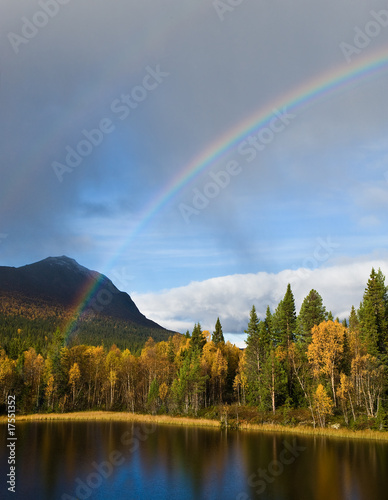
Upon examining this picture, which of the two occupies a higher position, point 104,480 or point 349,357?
point 349,357

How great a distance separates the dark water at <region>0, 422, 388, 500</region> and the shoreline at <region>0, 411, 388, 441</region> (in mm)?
4442

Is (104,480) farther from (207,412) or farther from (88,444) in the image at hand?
(207,412)

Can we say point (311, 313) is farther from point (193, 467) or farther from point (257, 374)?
point (193, 467)

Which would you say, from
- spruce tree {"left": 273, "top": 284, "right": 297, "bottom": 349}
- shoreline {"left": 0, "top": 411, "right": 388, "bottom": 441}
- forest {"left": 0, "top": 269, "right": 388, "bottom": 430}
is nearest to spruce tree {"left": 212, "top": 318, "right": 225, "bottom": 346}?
forest {"left": 0, "top": 269, "right": 388, "bottom": 430}

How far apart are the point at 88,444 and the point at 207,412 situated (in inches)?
1461

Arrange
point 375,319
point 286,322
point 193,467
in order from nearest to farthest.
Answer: point 193,467 < point 375,319 < point 286,322

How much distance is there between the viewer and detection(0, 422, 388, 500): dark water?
35.0 m

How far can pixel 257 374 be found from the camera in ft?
287

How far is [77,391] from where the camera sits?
106812mm

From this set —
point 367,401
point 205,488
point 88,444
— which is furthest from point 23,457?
point 367,401

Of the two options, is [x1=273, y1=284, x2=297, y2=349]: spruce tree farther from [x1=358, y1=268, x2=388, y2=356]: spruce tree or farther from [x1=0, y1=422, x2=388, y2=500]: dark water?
[x1=0, y1=422, x2=388, y2=500]: dark water

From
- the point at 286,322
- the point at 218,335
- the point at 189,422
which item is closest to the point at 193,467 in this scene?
the point at 189,422

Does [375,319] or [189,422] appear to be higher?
[375,319]

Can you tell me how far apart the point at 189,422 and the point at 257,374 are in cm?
1740
